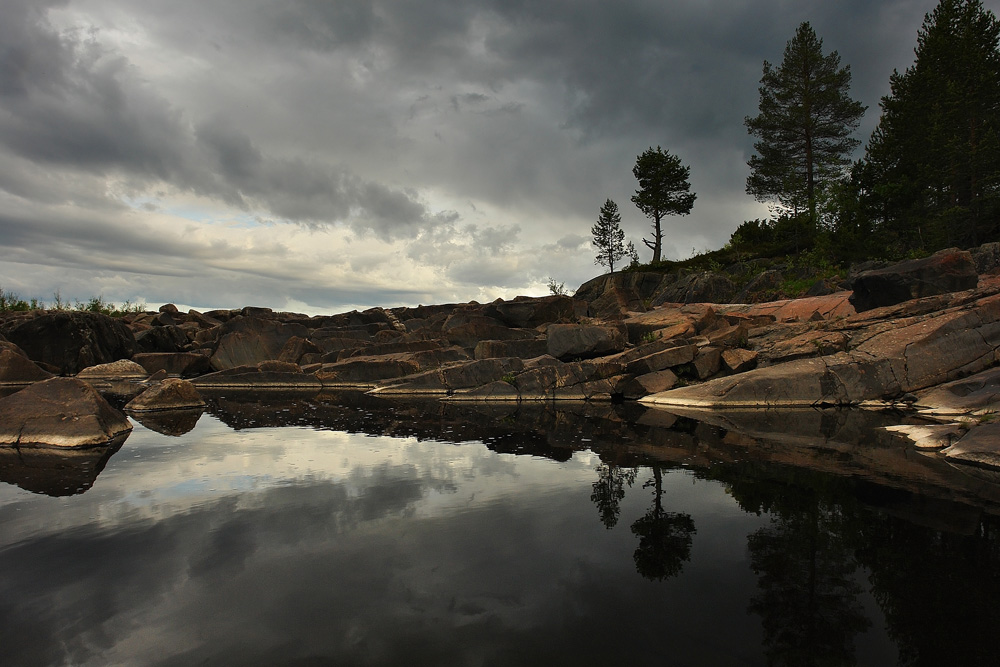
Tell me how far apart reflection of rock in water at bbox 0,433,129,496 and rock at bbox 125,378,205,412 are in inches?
289

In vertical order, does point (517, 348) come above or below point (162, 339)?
below

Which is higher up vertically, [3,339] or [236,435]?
[3,339]

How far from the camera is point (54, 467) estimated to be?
1008 cm

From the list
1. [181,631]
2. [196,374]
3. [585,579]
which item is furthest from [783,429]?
[196,374]

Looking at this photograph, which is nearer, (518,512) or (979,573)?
(979,573)

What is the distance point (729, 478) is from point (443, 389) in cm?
1757

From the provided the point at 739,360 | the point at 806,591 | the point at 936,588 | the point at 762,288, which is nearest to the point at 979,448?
the point at 936,588

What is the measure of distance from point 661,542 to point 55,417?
42.2ft

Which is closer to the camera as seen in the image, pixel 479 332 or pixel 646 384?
pixel 646 384

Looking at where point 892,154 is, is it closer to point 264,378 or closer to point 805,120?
point 805,120

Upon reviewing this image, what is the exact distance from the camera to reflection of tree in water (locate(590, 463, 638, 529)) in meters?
7.68

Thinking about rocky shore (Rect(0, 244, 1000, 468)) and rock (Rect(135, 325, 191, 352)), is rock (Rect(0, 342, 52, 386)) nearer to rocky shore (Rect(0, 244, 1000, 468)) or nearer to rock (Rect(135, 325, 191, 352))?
rocky shore (Rect(0, 244, 1000, 468))

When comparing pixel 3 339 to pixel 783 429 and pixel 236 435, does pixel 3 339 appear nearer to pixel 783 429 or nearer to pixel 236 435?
pixel 236 435

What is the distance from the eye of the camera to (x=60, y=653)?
4.29 m
